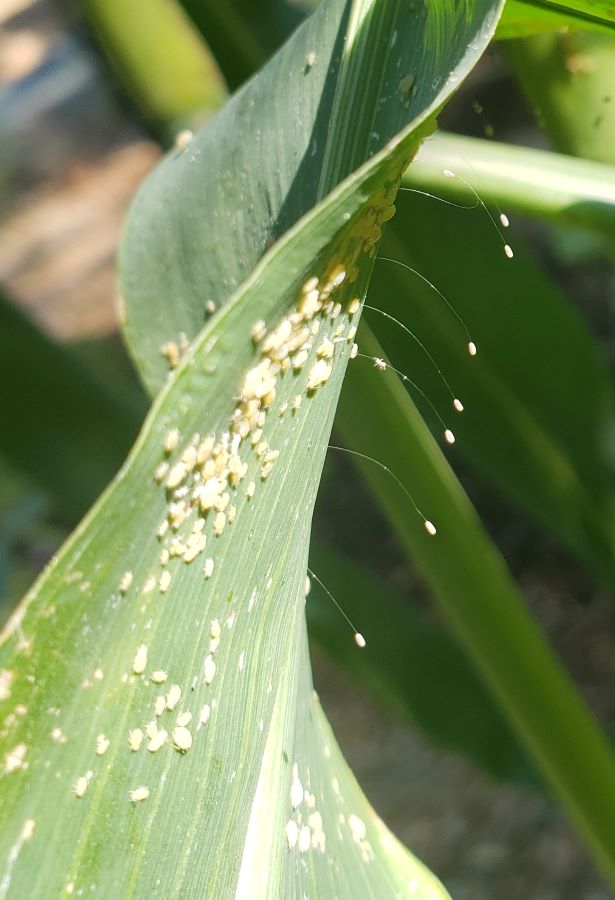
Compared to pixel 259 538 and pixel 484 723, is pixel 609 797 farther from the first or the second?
pixel 259 538

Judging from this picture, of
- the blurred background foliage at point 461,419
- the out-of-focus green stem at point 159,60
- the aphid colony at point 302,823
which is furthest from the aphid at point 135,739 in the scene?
the out-of-focus green stem at point 159,60

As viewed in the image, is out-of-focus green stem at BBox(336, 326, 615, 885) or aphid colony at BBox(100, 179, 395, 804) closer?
aphid colony at BBox(100, 179, 395, 804)

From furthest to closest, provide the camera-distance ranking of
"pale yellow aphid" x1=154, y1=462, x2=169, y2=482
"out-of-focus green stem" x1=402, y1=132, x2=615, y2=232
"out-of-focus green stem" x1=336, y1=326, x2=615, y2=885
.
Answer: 1. "out-of-focus green stem" x1=336, y1=326, x2=615, y2=885
2. "out-of-focus green stem" x1=402, y1=132, x2=615, y2=232
3. "pale yellow aphid" x1=154, y1=462, x2=169, y2=482

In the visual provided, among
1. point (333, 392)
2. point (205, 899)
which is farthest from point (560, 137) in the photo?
point (205, 899)

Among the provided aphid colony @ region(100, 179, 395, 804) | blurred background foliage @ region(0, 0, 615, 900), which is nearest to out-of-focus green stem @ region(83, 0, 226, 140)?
blurred background foliage @ region(0, 0, 615, 900)

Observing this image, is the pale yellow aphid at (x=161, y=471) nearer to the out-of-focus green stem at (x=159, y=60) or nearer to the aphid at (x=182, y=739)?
the aphid at (x=182, y=739)

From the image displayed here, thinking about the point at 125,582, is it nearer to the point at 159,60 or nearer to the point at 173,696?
the point at 173,696

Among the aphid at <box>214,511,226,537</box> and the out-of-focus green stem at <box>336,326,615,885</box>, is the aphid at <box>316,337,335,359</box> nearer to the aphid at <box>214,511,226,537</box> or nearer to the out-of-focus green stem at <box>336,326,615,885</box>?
the aphid at <box>214,511,226,537</box>
